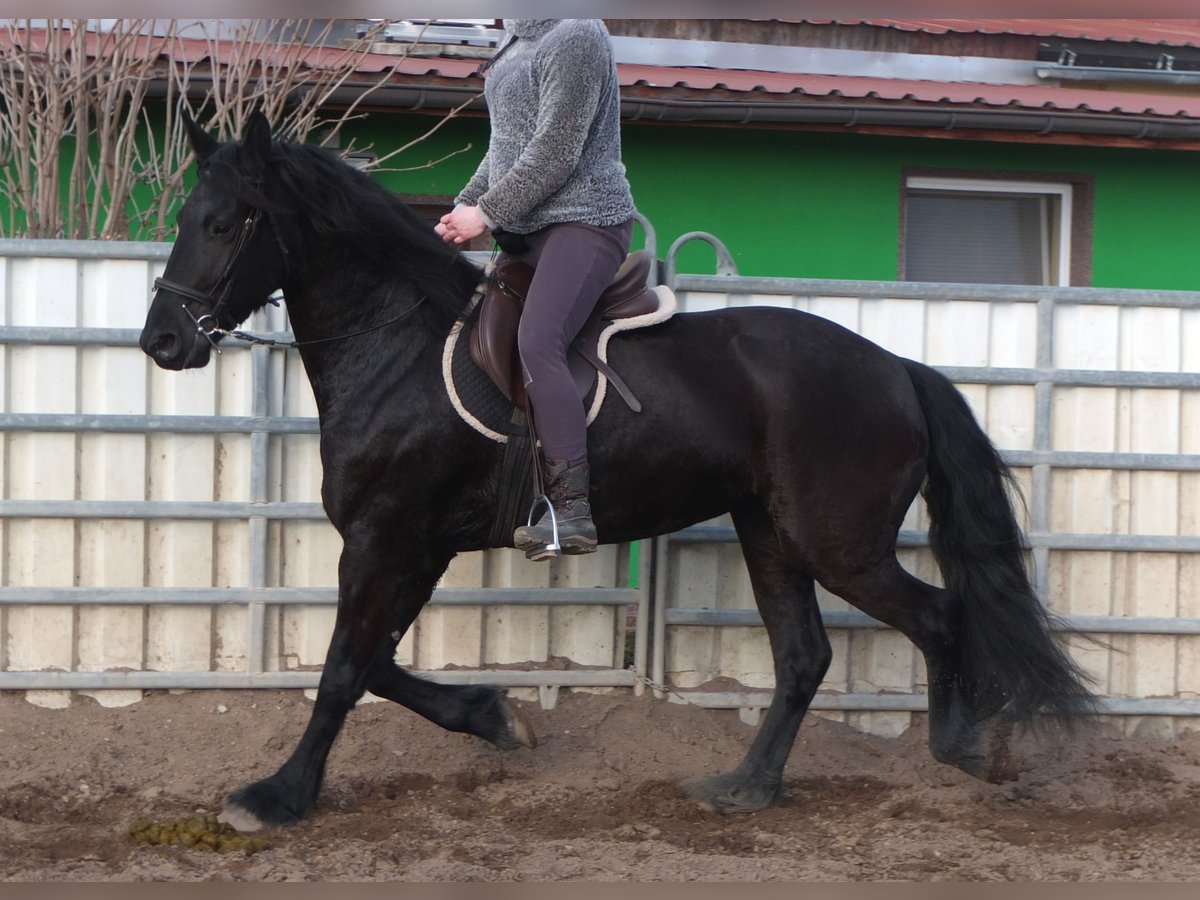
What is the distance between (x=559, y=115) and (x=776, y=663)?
2242mm

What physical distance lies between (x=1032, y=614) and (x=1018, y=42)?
6.26 meters

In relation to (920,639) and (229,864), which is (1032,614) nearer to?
(920,639)

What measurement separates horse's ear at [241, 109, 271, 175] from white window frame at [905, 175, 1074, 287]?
18.5 ft

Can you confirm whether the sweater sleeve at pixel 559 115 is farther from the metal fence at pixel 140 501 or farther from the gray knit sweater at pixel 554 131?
the metal fence at pixel 140 501

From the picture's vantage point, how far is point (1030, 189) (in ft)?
29.1

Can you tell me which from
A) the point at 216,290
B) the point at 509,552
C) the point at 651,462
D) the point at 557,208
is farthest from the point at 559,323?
the point at 509,552

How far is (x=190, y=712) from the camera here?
5.34m

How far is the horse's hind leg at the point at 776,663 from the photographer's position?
185 inches

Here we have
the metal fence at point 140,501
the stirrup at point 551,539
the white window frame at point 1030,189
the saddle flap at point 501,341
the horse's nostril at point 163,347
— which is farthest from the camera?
the white window frame at point 1030,189

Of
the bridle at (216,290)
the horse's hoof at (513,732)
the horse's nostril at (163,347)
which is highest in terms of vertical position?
the bridle at (216,290)

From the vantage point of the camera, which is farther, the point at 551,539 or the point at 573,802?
the point at 573,802

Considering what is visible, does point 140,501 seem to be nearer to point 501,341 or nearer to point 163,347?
point 163,347

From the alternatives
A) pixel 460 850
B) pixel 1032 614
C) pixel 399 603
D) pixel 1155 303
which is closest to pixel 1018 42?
pixel 1155 303

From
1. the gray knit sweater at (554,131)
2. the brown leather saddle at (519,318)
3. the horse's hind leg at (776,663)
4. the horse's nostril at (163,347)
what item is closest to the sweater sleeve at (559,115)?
the gray knit sweater at (554,131)
